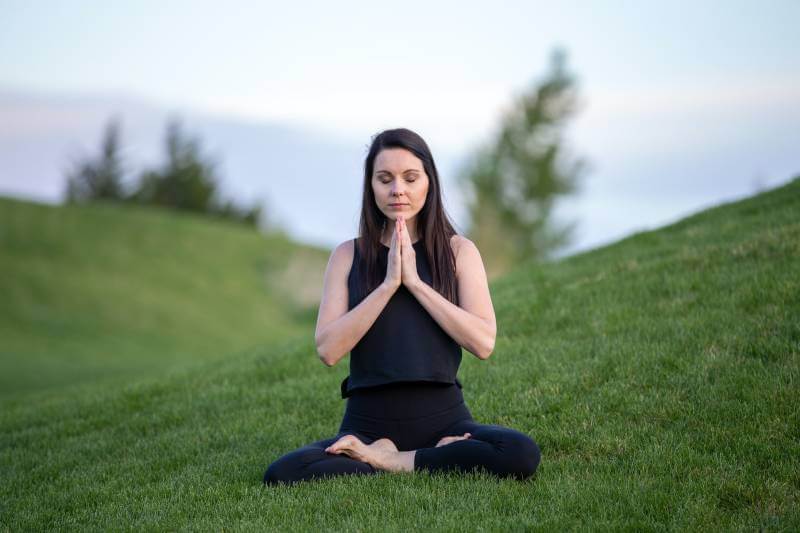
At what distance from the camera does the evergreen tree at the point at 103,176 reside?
66.9 meters

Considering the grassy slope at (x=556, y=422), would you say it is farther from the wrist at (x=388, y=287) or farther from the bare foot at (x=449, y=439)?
the wrist at (x=388, y=287)

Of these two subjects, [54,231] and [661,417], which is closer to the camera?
[661,417]

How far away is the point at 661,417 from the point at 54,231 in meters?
34.9

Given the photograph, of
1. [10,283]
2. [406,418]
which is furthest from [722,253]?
[10,283]

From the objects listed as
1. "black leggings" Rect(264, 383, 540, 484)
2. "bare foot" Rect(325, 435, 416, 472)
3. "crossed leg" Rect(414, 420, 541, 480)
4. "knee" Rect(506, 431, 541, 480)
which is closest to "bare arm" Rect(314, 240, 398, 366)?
"black leggings" Rect(264, 383, 540, 484)

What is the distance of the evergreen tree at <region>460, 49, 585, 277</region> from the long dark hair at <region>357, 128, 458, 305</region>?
46367mm

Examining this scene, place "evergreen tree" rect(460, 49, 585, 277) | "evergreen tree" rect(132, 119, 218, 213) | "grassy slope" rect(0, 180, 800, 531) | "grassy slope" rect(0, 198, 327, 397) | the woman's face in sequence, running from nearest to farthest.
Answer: "grassy slope" rect(0, 180, 800, 531) → the woman's face → "grassy slope" rect(0, 198, 327, 397) → "evergreen tree" rect(460, 49, 585, 277) → "evergreen tree" rect(132, 119, 218, 213)

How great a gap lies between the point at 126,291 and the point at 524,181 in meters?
28.0

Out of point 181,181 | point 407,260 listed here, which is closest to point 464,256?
point 407,260

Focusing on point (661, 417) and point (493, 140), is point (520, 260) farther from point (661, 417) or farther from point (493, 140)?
point (661, 417)

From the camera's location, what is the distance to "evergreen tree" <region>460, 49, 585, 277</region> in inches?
2093

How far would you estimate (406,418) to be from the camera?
217 inches

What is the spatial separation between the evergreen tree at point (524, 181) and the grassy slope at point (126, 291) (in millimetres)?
13949

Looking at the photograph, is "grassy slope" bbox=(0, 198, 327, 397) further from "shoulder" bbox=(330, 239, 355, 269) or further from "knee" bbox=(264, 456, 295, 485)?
"shoulder" bbox=(330, 239, 355, 269)
